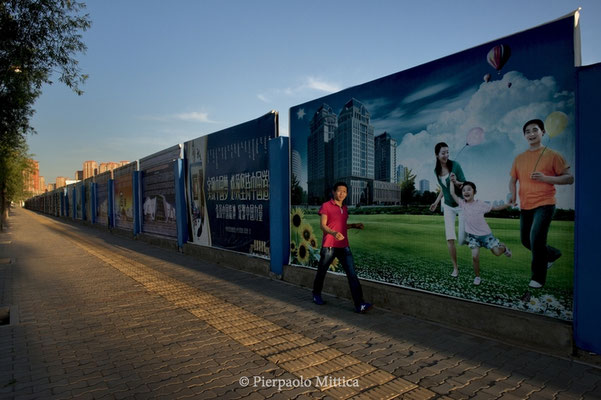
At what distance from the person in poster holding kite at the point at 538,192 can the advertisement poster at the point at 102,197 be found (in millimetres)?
23127

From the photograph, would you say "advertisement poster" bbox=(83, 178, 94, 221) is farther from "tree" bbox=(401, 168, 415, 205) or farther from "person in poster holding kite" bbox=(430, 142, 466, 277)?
"person in poster holding kite" bbox=(430, 142, 466, 277)

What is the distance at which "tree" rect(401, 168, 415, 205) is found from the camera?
5203mm

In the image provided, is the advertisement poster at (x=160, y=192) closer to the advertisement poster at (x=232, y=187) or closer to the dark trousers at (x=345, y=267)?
the advertisement poster at (x=232, y=187)

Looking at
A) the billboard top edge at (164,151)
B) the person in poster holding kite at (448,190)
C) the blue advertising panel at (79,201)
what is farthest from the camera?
the blue advertising panel at (79,201)

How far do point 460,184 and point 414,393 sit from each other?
2.53 metres

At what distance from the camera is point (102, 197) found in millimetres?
24938

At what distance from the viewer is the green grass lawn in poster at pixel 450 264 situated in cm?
377

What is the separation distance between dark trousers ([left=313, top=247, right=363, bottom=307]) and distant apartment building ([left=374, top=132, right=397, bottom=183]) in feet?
4.04

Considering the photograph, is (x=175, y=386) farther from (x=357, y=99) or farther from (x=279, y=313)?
(x=357, y=99)

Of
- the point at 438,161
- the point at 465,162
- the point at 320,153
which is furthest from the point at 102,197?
the point at 465,162

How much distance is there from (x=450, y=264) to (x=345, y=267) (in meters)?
1.41

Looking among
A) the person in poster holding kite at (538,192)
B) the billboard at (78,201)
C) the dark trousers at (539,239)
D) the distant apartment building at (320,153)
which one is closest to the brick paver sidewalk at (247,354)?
the dark trousers at (539,239)

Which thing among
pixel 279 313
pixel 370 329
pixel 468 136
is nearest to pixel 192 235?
pixel 279 313

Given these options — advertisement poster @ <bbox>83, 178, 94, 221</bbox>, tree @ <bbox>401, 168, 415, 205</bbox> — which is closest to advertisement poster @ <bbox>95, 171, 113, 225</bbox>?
advertisement poster @ <bbox>83, 178, 94, 221</bbox>
